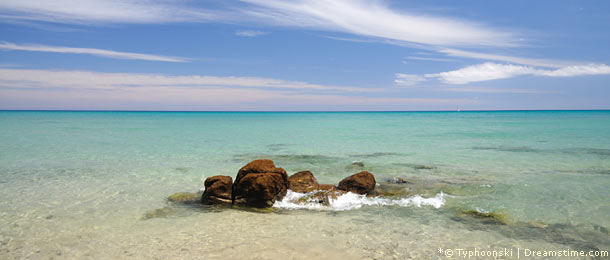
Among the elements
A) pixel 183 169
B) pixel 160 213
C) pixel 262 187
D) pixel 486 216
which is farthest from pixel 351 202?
pixel 183 169

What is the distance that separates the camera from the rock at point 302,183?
1110cm

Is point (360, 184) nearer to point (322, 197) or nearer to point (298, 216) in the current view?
point (322, 197)

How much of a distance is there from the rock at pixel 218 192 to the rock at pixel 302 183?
193 centimetres

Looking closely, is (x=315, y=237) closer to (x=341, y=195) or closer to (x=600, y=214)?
(x=341, y=195)

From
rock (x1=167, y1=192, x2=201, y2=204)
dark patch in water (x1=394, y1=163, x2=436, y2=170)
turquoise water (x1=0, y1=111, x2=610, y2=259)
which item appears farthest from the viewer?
dark patch in water (x1=394, y1=163, x2=436, y2=170)

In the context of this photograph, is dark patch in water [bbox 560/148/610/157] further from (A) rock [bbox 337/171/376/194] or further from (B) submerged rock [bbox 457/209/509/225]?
(A) rock [bbox 337/171/376/194]

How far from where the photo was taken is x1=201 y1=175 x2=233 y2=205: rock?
33.3ft

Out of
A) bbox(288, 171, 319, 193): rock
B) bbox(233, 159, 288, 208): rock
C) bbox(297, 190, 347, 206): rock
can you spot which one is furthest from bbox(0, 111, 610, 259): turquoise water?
bbox(288, 171, 319, 193): rock

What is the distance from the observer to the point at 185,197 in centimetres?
1098

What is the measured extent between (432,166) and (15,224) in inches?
601

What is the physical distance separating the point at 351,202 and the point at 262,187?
2549 mm

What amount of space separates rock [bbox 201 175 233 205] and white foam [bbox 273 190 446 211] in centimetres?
140

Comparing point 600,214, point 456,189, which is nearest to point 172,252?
point 456,189

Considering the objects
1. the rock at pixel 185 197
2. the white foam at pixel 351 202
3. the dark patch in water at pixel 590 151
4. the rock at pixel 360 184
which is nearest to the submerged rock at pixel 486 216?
the white foam at pixel 351 202
